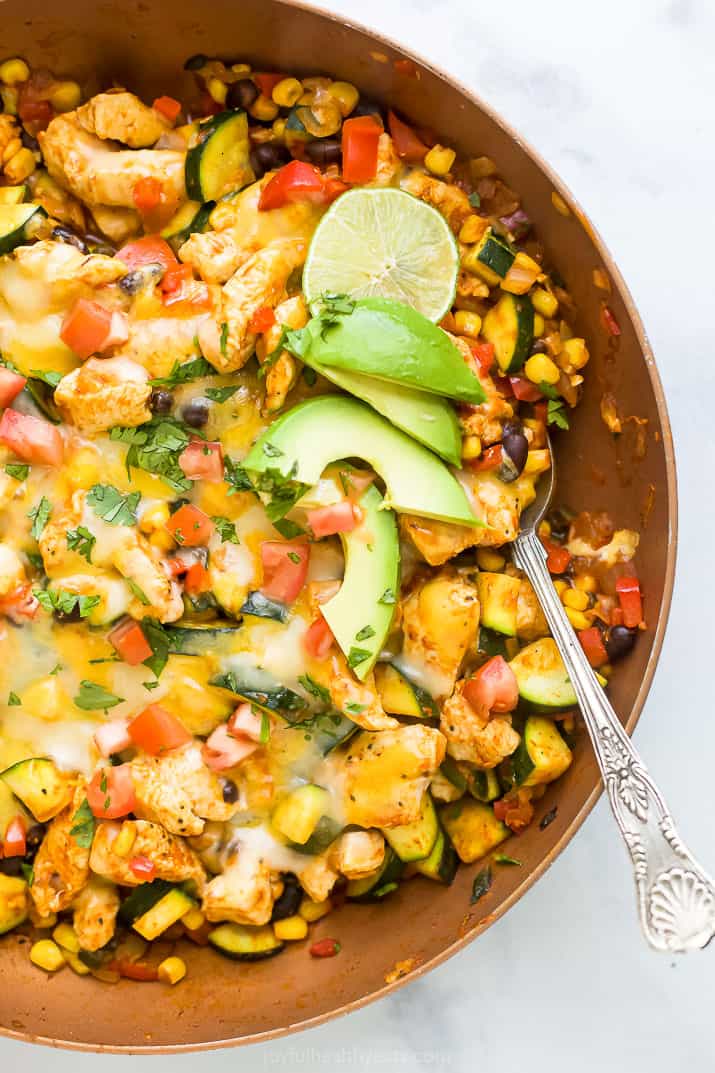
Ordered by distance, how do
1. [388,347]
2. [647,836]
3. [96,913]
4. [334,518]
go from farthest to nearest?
1. [96,913]
2. [334,518]
3. [388,347]
4. [647,836]

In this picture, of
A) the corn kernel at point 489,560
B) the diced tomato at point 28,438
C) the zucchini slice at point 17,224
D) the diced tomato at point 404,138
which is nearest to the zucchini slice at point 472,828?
the corn kernel at point 489,560

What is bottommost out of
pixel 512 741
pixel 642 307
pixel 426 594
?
pixel 512 741

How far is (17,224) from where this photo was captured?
418 cm

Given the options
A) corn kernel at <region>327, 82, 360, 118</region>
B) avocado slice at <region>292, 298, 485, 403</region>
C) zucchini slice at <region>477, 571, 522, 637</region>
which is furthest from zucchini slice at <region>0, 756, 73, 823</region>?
corn kernel at <region>327, 82, 360, 118</region>

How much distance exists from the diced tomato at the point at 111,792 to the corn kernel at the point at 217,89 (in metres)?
2.60

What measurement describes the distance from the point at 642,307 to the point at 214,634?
7.25 ft

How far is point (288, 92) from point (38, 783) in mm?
2755

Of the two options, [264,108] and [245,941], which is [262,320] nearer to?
[264,108]

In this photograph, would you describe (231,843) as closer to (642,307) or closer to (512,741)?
(512,741)

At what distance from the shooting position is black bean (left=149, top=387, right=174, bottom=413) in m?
4.07

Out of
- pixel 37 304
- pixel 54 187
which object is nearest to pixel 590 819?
pixel 37 304

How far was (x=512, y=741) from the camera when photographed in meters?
4.07

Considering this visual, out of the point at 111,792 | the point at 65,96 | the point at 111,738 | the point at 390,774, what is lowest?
the point at 111,792

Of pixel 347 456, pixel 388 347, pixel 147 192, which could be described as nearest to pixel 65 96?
pixel 147 192
